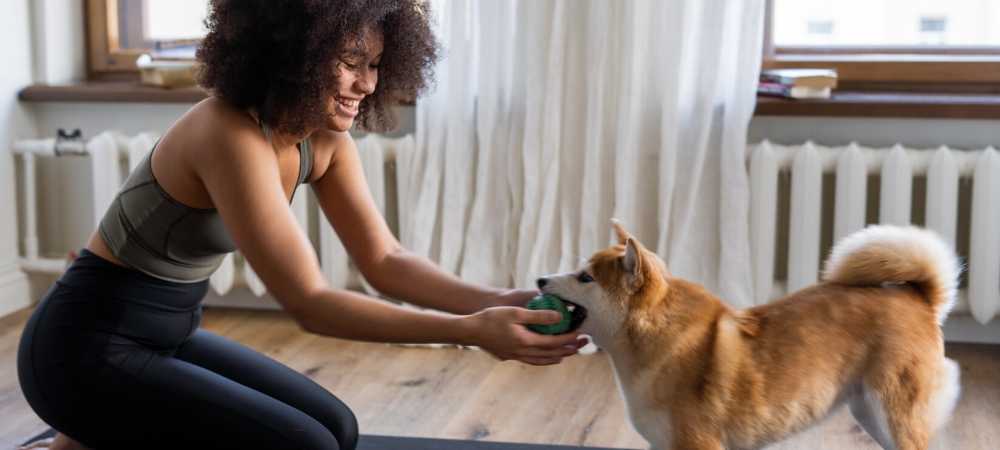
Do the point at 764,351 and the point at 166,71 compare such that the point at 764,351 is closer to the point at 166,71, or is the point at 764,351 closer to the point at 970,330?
the point at 970,330

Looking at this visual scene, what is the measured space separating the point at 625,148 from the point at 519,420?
0.78m

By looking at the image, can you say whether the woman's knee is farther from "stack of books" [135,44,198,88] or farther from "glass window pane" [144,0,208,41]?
"glass window pane" [144,0,208,41]

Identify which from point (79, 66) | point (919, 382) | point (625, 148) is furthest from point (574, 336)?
point (79, 66)

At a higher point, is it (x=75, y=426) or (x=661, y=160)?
(x=661, y=160)

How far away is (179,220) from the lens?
6.36 ft

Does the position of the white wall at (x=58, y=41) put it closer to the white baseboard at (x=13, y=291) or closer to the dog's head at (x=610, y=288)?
the white baseboard at (x=13, y=291)

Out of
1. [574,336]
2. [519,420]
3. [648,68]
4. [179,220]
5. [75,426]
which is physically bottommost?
[519,420]

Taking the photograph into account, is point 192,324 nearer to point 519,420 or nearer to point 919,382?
point 519,420

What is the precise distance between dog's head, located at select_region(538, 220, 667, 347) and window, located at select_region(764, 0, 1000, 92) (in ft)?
5.18

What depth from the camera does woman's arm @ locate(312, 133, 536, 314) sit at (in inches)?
84.7

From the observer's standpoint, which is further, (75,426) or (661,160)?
(661,160)

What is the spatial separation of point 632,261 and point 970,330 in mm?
1805

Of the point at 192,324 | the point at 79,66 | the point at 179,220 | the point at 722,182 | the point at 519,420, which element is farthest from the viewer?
the point at 79,66

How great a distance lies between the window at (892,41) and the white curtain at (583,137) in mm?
365
